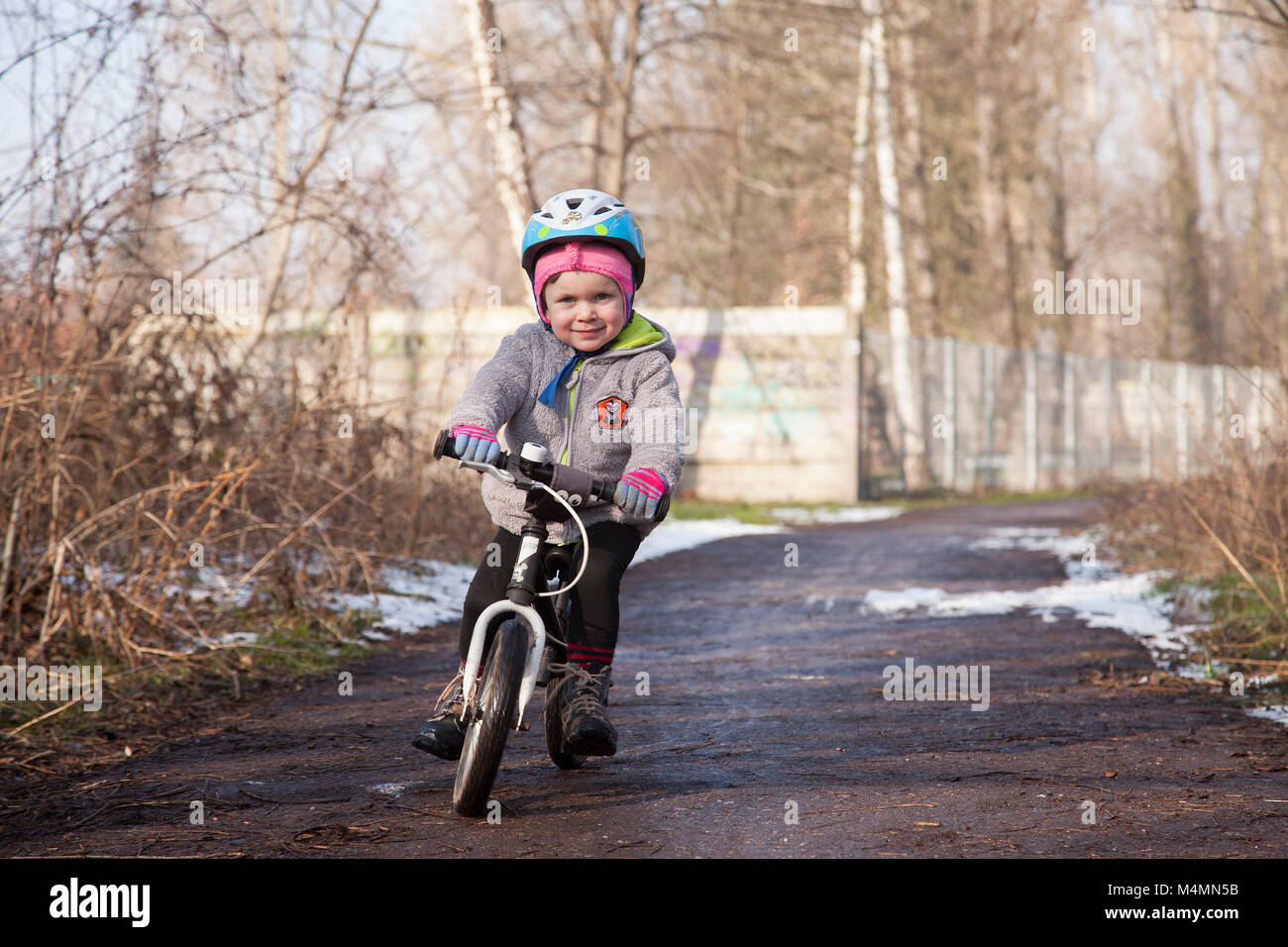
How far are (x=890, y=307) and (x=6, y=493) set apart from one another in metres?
21.1

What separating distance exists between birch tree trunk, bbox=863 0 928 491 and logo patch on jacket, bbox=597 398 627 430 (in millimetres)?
18771

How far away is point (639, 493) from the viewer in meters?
4.09

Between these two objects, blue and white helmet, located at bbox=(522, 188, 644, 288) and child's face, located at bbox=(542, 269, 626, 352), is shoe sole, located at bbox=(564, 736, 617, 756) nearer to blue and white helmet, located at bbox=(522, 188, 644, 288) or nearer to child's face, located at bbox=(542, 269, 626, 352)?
child's face, located at bbox=(542, 269, 626, 352)

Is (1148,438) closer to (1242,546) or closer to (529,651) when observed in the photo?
(1242,546)

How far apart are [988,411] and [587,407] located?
22.1 metres

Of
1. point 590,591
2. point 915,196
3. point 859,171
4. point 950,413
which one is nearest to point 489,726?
point 590,591

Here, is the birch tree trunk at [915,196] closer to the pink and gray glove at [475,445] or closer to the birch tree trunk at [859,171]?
the birch tree trunk at [859,171]

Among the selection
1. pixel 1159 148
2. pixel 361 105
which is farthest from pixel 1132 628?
pixel 1159 148

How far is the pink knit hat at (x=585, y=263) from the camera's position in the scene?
4.54m

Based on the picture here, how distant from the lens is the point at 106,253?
732 cm

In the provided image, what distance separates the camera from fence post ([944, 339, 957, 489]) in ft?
79.8
